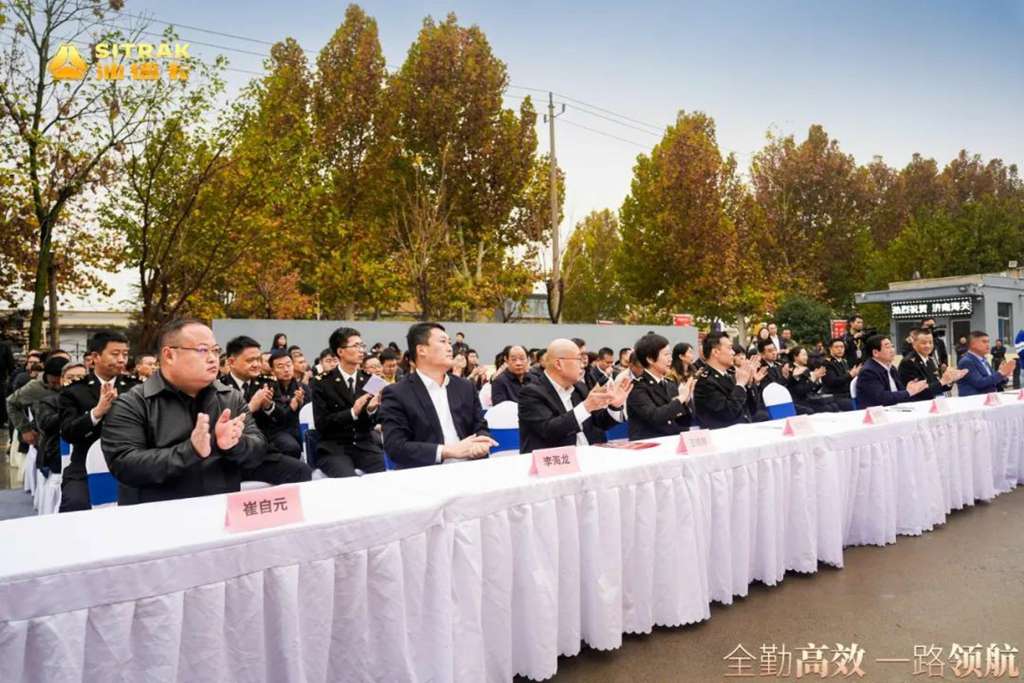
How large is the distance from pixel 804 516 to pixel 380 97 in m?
21.2

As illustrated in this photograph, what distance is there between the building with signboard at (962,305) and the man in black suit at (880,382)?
18.3 m

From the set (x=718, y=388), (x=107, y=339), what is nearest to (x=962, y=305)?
(x=718, y=388)

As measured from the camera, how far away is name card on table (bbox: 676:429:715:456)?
315cm

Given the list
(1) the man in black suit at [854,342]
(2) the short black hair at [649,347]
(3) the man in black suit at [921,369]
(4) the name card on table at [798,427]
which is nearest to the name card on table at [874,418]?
(4) the name card on table at [798,427]

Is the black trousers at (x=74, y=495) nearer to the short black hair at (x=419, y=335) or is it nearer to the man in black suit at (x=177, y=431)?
the man in black suit at (x=177, y=431)

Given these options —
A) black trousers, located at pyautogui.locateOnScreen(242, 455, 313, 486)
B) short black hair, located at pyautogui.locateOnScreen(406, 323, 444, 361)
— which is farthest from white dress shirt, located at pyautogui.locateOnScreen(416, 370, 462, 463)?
black trousers, located at pyautogui.locateOnScreen(242, 455, 313, 486)

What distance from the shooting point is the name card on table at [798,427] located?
372cm

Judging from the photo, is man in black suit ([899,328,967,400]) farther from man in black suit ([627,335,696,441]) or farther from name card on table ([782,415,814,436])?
man in black suit ([627,335,696,441])

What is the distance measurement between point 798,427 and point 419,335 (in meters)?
2.12

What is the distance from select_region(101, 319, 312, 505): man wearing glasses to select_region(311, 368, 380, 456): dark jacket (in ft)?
6.26

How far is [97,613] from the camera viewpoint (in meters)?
1.62

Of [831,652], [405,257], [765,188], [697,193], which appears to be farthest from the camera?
[765,188]

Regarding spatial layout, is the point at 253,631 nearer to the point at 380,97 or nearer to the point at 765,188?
the point at 380,97

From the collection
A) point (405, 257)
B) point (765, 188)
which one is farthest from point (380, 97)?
point (765, 188)
